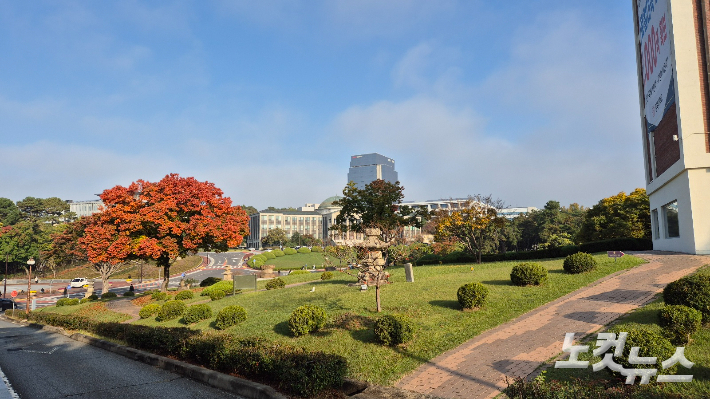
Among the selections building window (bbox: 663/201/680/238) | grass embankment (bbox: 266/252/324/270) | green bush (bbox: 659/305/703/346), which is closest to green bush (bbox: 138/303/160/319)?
green bush (bbox: 659/305/703/346)

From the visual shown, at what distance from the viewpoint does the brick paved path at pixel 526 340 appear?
27.9 feet

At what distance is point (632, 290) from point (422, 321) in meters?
7.95

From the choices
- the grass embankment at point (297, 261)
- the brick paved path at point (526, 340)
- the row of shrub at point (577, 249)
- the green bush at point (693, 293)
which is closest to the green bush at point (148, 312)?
the brick paved path at point (526, 340)

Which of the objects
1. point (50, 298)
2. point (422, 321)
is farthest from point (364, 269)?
point (50, 298)

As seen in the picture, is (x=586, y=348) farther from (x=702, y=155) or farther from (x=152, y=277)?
(x=152, y=277)

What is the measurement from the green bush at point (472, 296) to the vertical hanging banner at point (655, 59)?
767 inches

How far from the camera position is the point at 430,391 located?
820 cm

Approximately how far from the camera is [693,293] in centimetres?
1039

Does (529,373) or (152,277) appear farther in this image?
(152,277)

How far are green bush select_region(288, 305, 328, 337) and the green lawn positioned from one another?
0.27 meters

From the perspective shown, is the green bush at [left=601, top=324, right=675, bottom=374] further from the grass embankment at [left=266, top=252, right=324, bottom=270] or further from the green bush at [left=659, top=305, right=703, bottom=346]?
the grass embankment at [left=266, top=252, right=324, bottom=270]

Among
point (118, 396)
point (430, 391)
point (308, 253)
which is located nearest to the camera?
point (430, 391)

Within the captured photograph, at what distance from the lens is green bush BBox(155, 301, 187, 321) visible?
2072 cm

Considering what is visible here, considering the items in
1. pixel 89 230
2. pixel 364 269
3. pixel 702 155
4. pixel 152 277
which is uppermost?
pixel 702 155
